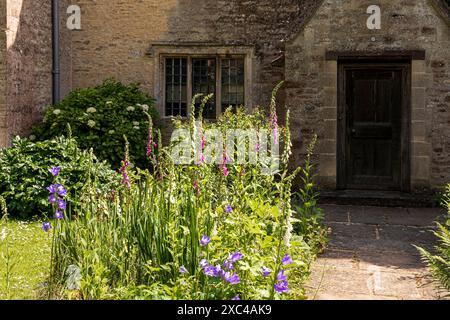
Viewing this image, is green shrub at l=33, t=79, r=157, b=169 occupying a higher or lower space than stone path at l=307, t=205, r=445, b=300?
higher

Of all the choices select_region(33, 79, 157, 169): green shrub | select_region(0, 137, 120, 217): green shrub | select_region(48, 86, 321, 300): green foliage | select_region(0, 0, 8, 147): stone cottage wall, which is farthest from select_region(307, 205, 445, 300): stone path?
select_region(0, 0, 8, 147): stone cottage wall

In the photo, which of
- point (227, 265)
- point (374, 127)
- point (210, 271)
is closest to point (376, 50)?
point (374, 127)

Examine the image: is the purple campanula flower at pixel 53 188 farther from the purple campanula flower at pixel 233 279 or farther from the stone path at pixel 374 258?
the stone path at pixel 374 258

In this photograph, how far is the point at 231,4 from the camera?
10992 mm

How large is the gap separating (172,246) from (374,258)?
2602mm

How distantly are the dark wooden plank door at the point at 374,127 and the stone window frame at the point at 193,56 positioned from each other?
6.51ft

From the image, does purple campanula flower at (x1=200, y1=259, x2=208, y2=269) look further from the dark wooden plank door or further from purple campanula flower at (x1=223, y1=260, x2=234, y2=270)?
the dark wooden plank door

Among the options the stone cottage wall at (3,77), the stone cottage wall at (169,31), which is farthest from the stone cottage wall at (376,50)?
the stone cottage wall at (3,77)

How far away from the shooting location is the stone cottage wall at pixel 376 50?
30.6ft

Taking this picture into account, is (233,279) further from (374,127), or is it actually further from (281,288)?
(374,127)

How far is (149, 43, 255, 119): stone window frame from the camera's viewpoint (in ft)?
35.9

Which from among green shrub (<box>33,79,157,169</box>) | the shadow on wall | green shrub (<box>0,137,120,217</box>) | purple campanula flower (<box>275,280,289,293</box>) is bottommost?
purple campanula flower (<box>275,280,289,293</box>)

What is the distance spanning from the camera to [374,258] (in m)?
5.95

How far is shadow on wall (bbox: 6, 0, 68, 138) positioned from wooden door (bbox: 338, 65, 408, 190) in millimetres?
5348
